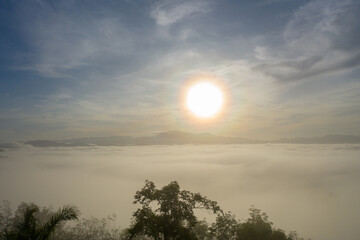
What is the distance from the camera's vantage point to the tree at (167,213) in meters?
20.6

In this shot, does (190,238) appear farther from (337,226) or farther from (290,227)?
(337,226)

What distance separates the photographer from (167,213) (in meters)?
22.1

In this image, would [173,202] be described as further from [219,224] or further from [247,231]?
[219,224]

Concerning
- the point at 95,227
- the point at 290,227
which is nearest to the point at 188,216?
the point at 95,227

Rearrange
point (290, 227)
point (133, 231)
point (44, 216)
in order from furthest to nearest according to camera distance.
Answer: point (290, 227) < point (44, 216) < point (133, 231)

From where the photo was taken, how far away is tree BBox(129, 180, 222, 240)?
2061cm

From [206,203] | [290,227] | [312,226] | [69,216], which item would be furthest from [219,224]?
[312,226]

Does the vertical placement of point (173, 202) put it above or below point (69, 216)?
below

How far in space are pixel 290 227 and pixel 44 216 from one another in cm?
18693

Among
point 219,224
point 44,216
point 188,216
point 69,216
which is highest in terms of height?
point 69,216

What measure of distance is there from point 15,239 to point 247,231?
25.5 metres

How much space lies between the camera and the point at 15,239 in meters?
11.2

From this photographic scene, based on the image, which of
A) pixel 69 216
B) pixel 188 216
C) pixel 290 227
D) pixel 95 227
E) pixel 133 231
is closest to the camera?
pixel 69 216

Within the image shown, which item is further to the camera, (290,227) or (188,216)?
(290,227)
